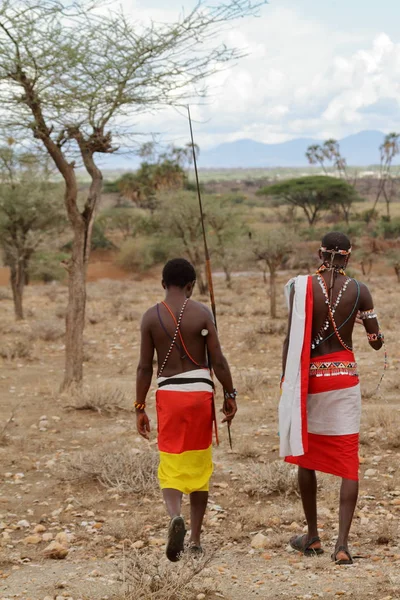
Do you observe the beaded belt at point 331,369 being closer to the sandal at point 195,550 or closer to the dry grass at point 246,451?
the sandal at point 195,550

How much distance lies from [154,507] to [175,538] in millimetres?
1630

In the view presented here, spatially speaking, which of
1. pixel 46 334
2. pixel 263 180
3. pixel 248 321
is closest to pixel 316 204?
pixel 248 321

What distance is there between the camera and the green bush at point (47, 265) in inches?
879

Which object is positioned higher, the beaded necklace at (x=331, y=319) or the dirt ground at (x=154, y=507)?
the beaded necklace at (x=331, y=319)

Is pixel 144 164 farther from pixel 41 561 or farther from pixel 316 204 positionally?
pixel 41 561

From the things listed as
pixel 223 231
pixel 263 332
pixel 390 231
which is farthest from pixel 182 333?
pixel 390 231

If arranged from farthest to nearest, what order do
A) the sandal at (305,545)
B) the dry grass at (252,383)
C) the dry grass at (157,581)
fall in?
the dry grass at (252,383) → the sandal at (305,545) → the dry grass at (157,581)

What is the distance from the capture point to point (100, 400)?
838 centimetres

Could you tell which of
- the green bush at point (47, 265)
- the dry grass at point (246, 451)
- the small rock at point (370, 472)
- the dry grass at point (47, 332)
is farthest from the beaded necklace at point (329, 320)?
the green bush at point (47, 265)

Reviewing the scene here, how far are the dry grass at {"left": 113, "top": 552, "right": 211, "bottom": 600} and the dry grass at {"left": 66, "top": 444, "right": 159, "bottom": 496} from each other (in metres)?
2.05

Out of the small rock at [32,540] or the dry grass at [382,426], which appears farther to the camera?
the dry grass at [382,426]

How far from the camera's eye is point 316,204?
169ft

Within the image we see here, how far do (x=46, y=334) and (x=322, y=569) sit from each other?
11.4 m

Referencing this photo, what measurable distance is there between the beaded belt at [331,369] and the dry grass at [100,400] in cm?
457
